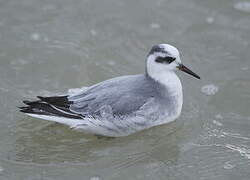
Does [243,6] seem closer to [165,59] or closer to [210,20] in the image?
[210,20]

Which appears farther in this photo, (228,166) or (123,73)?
(123,73)

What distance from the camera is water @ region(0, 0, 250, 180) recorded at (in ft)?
21.7

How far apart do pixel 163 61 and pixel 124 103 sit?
2.49ft

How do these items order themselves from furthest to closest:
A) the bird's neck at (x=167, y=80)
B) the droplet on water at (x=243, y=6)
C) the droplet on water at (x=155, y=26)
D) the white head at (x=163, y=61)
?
the droplet on water at (x=243, y=6) < the droplet on water at (x=155, y=26) < the bird's neck at (x=167, y=80) < the white head at (x=163, y=61)

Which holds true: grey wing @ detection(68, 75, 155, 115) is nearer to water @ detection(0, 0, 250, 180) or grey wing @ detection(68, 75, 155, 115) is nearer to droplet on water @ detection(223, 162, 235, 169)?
water @ detection(0, 0, 250, 180)

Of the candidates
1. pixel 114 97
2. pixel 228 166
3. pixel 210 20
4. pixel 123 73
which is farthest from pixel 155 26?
pixel 228 166

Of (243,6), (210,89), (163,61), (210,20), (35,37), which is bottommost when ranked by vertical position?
(210,89)

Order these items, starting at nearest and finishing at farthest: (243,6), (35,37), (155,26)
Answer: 1. (35,37)
2. (155,26)
3. (243,6)

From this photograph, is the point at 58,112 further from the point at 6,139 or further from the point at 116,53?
the point at 116,53

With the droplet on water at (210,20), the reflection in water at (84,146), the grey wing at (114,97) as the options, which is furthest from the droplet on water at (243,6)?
the grey wing at (114,97)

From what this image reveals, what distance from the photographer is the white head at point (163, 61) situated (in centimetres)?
702

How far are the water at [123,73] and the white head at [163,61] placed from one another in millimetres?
757

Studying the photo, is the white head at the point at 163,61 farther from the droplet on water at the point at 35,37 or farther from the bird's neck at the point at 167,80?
the droplet on water at the point at 35,37

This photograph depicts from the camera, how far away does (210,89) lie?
26.2 ft
